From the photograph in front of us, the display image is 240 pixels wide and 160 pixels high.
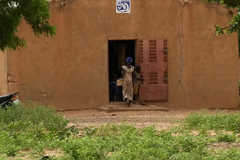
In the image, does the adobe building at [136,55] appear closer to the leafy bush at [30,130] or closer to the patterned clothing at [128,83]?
the patterned clothing at [128,83]

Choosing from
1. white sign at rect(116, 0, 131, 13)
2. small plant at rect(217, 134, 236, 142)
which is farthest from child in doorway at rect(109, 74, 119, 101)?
small plant at rect(217, 134, 236, 142)

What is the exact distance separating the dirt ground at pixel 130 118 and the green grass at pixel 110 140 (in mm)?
1143

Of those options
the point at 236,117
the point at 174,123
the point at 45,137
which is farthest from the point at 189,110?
the point at 45,137

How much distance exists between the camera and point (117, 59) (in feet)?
62.8

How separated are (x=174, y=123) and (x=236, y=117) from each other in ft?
4.89

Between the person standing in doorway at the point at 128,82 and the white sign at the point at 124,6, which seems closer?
the person standing in doorway at the point at 128,82

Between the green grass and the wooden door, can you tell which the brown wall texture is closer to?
the wooden door

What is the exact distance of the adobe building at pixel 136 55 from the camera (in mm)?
14469

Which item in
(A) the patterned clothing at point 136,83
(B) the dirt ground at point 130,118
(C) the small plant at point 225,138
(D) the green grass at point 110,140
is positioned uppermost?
(A) the patterned clothing at point 136,83

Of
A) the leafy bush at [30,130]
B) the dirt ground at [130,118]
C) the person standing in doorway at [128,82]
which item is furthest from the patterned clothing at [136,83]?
the leafy bush at [30,130]

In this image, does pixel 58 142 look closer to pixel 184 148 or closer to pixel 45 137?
pixel 45 137

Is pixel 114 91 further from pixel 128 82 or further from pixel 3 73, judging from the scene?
pixel 3 73

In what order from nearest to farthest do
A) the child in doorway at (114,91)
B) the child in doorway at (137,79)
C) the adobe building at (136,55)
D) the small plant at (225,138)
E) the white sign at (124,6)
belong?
the small plant at (225,138) < the adobe building at (136,55) < the child in doorway at (137,79) < the white sign at (124,6) < the child in doorway at (114,91)

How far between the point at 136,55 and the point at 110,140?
294 inches
